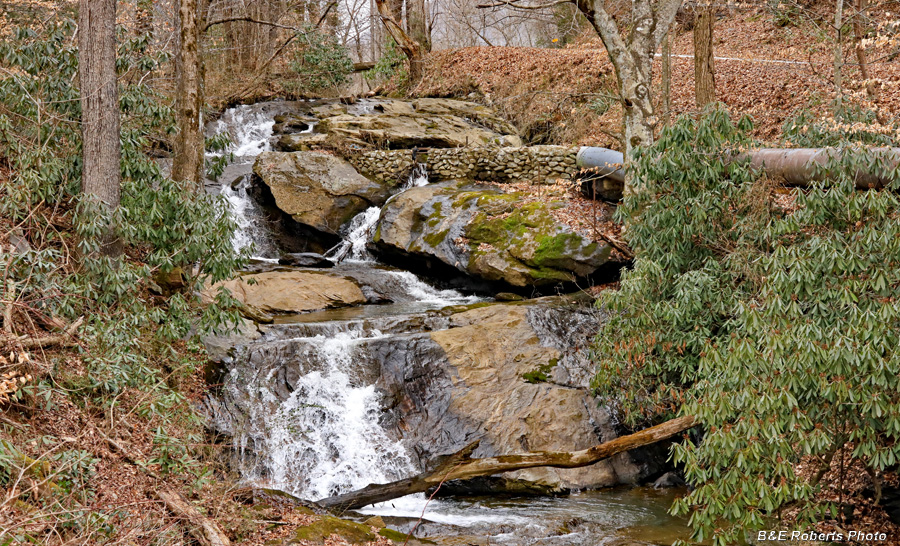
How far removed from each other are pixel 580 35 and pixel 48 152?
1001 inches

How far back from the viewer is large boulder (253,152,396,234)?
52.2ft

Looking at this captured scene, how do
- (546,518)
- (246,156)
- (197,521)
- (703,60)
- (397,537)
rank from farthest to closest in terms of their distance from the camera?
(246,156) → (703,60) → (546,518) → (397,537) → (197,521)

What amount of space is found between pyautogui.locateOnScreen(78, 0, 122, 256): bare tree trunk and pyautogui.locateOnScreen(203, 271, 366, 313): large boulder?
3633 mm

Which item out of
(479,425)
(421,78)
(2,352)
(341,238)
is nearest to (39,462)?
(2,352)

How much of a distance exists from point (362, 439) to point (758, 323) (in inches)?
207

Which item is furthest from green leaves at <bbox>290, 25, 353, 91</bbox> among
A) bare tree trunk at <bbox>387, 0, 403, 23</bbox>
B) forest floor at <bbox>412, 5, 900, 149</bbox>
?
forest floor at <bbox>412, 5, 900, 149</bbox>

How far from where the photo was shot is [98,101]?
335 inches

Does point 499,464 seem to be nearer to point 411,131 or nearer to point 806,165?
point 806,165

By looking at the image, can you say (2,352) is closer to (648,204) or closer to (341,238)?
(648,204)

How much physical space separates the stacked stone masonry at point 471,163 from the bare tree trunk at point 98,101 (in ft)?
29.4

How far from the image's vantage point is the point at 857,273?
6578 mm

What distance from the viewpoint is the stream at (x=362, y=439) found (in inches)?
300

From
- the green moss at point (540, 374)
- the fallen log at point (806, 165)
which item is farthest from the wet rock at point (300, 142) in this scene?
the fallen log at point (806, 165)

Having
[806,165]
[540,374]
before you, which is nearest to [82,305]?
[540,374]
